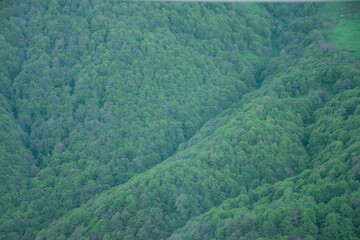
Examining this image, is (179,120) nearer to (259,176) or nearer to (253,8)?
(259,176)

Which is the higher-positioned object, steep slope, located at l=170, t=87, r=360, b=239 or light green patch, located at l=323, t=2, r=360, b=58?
light green patch, located at l=323, t=2, r=360, b=58

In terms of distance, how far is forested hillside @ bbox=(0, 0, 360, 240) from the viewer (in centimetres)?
5819

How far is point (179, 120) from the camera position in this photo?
260 feet

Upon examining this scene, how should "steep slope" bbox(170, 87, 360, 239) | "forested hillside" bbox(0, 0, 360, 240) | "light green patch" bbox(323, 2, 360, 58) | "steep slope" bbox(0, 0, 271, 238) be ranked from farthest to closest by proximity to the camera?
1. "light green patch" bbox(323, 2, 360, 58)
2. "steep slope" bbox(0, 0, 271, 238)
3. "forested hillside" bbox(0, 0, 360, 240)
4. "steep slope" bbox(170, 87, 360, 239)

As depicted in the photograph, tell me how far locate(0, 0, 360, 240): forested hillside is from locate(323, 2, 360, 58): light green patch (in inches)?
14.2

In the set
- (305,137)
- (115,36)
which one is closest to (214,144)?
(305,137)

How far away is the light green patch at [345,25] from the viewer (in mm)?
76500

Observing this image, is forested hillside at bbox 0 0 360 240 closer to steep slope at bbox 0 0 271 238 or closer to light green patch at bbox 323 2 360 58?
steep slope at bbox 0 0 271 238

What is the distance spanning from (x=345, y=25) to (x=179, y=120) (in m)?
34.1

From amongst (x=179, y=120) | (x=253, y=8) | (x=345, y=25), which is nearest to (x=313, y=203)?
(x=179, y=120)

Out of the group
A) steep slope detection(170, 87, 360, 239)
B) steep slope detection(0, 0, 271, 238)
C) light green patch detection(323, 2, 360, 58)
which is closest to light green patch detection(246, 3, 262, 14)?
steep slope detection(0, 0, 271, 238)

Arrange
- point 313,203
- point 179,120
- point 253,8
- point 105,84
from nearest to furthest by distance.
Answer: point 313,203 → point 179,120 → point 105,84 → point 253,8

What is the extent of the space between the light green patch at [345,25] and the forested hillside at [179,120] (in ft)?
1.18

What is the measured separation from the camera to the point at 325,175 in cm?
5641
